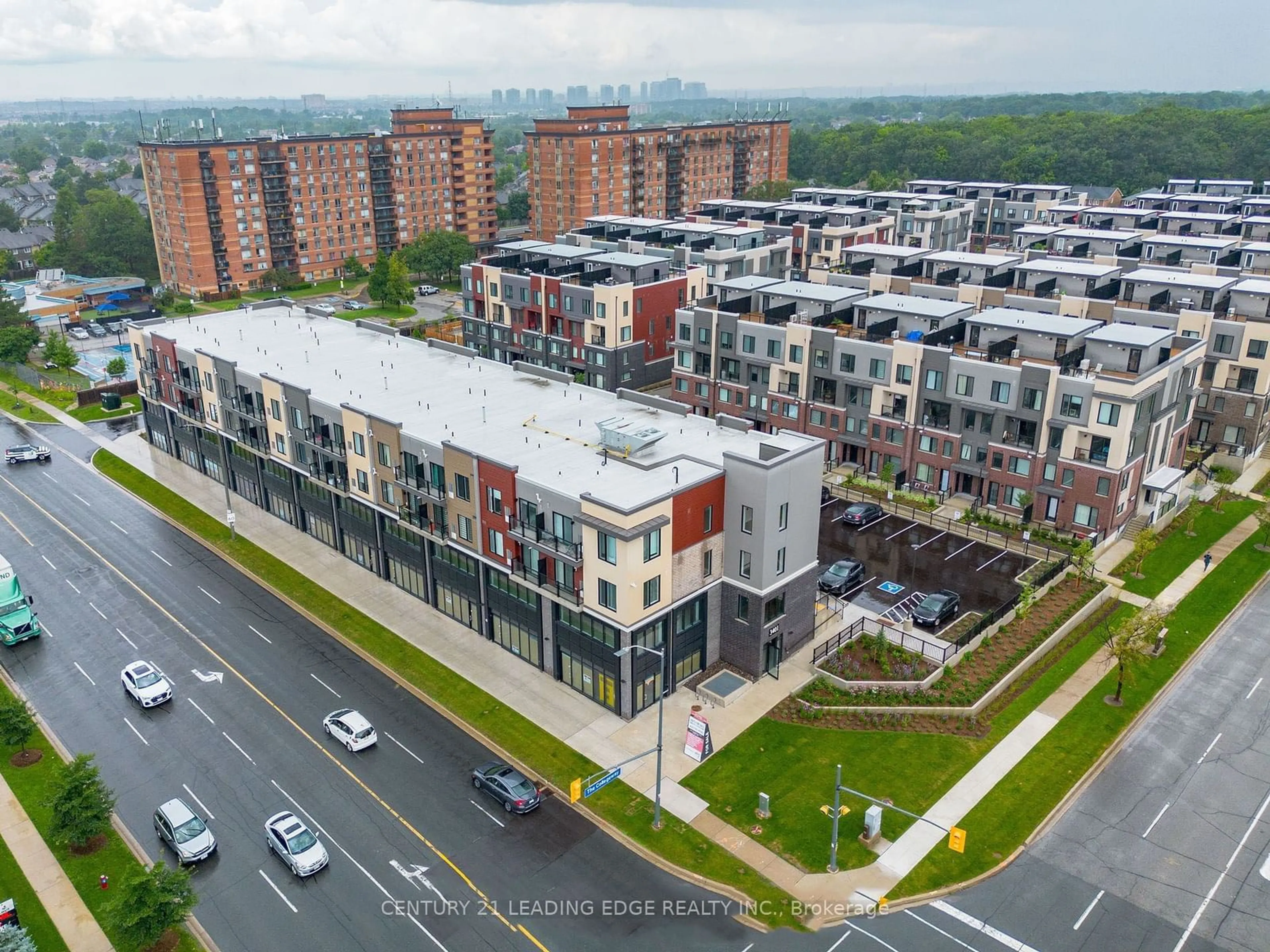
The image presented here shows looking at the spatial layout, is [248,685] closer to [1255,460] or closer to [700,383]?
[700,383]

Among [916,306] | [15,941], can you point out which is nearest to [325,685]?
[15,941]

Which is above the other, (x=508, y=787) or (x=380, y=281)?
(x=380, y=281)

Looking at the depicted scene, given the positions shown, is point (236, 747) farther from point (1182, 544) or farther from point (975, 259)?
point (975, 259)

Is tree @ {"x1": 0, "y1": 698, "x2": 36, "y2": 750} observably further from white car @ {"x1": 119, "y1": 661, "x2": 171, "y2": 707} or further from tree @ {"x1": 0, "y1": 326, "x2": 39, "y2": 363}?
tree @ {"x1": 0, "y1": 326, "x2": 39, "y2": 363}

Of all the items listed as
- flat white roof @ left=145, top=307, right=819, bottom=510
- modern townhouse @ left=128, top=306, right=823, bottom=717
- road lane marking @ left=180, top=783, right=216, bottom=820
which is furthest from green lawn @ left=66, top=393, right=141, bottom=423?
road lane marking @ left=180, top=783, right=216, bottom=820

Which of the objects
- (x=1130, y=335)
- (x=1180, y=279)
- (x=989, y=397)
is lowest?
(x=989, y=397)

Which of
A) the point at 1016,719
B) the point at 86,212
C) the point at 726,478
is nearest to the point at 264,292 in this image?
the point at 86,212

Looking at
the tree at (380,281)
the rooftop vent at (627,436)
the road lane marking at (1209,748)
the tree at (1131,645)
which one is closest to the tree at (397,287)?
the tree at (380,281)
